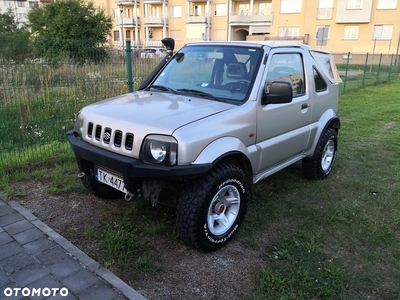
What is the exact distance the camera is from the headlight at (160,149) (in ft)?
9.49

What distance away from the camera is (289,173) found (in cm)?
543

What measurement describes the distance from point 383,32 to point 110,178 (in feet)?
136

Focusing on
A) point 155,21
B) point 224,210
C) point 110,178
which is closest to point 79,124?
point 110,178

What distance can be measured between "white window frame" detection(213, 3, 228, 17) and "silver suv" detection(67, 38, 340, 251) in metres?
45.2

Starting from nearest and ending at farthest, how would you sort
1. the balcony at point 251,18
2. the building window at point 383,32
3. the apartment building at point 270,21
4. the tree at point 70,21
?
1. the tree at point 70,21
2. the building window at point 383,32
3. the apartment building at point 270,21
4. the balcony at point 251,18

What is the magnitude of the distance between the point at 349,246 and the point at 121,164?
7.92 feet

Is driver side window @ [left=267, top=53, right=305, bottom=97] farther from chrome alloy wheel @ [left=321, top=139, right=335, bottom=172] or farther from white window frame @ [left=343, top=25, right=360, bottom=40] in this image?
white window frame @ [left=343, top=25, right=360, bottom=40]

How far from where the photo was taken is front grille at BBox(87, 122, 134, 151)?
121 inches

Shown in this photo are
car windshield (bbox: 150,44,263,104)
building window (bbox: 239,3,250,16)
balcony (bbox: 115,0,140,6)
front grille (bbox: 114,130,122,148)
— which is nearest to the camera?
front grille (bbox: 114,130,122,148)

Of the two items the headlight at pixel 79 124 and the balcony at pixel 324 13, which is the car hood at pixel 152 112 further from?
the balcony at pixel 324 13

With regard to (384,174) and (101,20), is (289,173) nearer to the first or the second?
(384,174)

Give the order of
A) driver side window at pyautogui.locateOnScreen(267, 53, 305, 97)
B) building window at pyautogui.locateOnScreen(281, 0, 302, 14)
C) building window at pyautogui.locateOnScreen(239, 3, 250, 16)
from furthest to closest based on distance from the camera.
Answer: building window at pyautogui.locateOnScreen(239, 3, 250, 16) < building window at pyautogui.locateOnScreen(281, 0, 302, 14) < driver side window at pyautogui.locateOnScreen(267, 53, 305, 97)

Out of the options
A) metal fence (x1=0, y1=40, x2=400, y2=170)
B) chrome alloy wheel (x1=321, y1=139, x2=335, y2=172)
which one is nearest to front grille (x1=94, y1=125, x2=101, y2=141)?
→ metal fence (x1=0, y1=40, x2=400, y2=170)

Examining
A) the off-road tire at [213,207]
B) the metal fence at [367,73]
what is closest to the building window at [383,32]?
the metal fence at [367,73]
